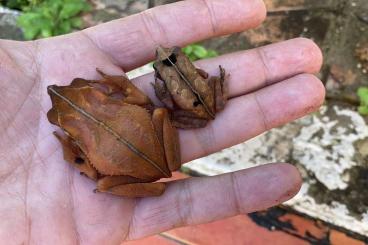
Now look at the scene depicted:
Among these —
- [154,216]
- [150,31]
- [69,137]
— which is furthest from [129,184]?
[150,31]

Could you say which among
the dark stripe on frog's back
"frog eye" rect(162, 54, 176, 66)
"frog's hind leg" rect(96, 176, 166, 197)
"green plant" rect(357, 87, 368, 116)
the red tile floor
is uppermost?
"frog eye" rect(162, 54, 176, 66)

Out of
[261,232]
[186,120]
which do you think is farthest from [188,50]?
[261,232]

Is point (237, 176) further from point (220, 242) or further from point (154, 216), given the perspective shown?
point (220, 242)

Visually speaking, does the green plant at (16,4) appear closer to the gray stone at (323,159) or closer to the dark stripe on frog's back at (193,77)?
the dark stripe on frog's back at (193,77)

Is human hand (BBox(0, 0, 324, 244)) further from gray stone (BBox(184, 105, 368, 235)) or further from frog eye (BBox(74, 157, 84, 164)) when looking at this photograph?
gray stone (BBox(184, 105, 368, 235))

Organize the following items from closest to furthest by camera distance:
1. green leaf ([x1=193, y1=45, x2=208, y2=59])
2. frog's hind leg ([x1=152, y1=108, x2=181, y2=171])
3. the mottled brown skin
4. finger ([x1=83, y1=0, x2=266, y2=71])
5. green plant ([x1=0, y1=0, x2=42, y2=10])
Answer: the mottled brown skin → frog's hind leg ([x1=152, y1=108, x2=181, y2=171]) → finger ([x1=83, y1=0, x2=266, y2=71]) → green leaf ([x1=193, y1=45, x2=208, y2=59]) → green plant ([x1=0, y1=0, x2=42, y2=10])

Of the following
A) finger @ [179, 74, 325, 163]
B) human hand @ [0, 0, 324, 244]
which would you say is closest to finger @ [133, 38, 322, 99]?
human hand @ [0, 0, 324, 244]

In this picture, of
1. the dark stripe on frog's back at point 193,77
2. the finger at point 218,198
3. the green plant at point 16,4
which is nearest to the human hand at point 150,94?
the finger at point 218,198
